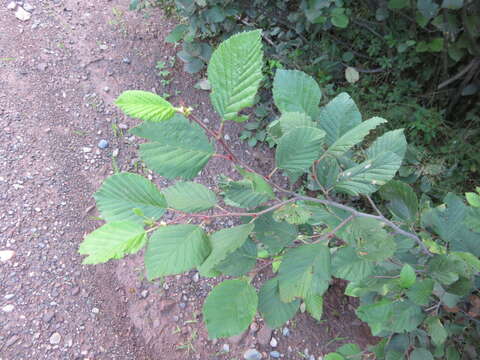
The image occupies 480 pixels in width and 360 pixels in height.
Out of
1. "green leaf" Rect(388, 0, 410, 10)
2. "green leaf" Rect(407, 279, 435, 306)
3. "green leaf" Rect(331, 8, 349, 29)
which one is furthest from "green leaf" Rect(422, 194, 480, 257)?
"green leaf" Rect(331, 8, 349, 29)

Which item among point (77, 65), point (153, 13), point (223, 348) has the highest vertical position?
point (153, 13)

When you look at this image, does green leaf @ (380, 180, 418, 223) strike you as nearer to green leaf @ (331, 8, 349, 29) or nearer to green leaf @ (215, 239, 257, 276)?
green leaf @ (215, 239, 257, 276)

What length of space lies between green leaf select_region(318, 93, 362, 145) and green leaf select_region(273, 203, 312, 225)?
171 mm

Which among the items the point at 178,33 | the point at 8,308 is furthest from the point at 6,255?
the point at 178,33

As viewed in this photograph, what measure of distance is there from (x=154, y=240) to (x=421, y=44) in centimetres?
178

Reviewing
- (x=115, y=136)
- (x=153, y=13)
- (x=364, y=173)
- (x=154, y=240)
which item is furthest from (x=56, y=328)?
(x=153, y=13)

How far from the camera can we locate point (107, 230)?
1.84ft

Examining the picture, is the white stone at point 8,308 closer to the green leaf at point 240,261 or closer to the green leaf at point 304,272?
the green leaf at point 240,261

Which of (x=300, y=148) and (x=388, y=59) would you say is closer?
(x=300, y=148)

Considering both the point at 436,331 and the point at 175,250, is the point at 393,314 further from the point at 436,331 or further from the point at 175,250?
the point at 175,250

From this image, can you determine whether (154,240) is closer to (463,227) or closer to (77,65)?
(463,227)

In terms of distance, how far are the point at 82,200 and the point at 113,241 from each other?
1636mm

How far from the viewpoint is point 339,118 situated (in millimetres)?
783

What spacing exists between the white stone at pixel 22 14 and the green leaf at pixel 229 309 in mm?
2673
